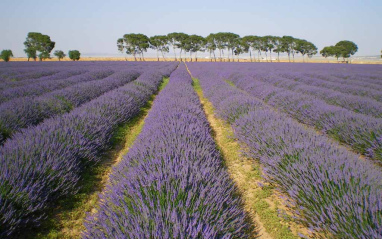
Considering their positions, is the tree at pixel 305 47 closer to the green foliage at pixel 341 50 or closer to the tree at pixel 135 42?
the green foliage at pixel 341 50

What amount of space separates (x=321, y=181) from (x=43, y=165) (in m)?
2.89

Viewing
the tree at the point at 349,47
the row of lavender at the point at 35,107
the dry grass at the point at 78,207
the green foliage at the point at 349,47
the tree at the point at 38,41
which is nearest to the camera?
the dry grass at the point at 78,207

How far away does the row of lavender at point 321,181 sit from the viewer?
4.90 feet

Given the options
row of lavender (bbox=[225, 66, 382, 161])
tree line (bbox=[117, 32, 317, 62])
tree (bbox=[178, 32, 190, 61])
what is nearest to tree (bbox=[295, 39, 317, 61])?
tree line (bbox=[117, 32, 317, 62])

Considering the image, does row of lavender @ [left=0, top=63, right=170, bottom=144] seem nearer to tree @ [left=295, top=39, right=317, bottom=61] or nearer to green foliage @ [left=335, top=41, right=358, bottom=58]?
tree @ [left=295, top=39, right=317, bottom=61]

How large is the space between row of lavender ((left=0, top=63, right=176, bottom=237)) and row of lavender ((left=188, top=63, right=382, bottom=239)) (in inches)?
97.1

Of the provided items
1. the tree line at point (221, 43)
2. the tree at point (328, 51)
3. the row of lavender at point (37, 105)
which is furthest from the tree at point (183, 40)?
the row of lavender at point (37, 105)

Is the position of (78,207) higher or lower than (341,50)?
lower

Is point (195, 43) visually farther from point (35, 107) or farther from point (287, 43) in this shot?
point (35, 107)

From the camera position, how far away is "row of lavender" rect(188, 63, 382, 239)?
1.49 meters

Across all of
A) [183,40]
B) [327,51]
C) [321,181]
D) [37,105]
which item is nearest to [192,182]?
[321,181]

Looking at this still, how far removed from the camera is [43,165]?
7.48ft

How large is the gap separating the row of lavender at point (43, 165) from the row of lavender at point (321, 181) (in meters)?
2.47

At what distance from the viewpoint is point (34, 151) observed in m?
2.46
